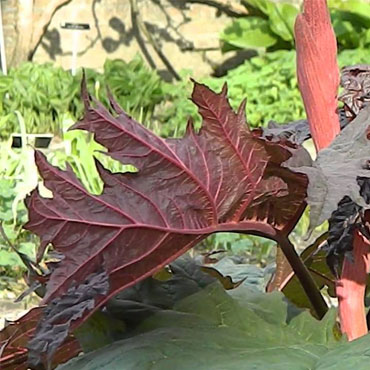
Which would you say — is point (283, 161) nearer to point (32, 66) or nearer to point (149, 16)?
point (32, 66)

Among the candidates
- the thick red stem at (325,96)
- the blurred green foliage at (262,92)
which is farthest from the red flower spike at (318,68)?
the blurred green foliage at (262,92)

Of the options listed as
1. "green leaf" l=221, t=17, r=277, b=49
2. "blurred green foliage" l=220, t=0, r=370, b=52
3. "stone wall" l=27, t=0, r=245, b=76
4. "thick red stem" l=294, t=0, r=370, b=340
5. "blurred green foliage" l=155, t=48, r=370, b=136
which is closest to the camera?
"thick red stem" l=294, t=0, r=370, b=340

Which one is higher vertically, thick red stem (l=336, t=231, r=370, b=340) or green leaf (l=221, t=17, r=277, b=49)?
thick red stem (l=336, t=231, r=370, b=340)

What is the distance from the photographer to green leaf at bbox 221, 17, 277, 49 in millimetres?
6129

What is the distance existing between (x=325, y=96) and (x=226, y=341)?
0.16m

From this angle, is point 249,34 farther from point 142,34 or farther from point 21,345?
point 21,345

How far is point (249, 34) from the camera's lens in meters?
6.20

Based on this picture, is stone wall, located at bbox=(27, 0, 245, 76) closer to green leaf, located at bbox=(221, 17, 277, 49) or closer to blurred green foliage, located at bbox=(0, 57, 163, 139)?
green leaf, located at bbox=(221, 17, 277, 49)

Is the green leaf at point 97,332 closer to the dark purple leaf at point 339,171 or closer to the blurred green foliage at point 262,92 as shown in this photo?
the dark purple leaf at point 339,171

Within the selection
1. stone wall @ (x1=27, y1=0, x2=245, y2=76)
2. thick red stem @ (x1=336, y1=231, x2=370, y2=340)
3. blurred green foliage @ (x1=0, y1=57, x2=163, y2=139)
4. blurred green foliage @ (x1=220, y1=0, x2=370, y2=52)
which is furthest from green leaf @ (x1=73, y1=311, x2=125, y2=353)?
stone wall @ (x1=27, y1=0, x2=245, y2=76)

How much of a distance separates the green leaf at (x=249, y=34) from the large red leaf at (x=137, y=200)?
18.8 ft

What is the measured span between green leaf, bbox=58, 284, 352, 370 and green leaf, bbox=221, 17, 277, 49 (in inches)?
225

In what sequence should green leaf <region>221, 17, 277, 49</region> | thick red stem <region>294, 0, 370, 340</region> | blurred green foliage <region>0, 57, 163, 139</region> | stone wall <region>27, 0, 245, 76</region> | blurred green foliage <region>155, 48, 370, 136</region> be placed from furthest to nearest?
stone wall <region>27, 0, 245, 76</region> < green leaf <region>221, 17, 277, 49</region> < blurred green foliage <region>155, 48, 370, 136</region> < blurred green foliage <region>0, 57, 163, 139</region> < thick red stem <region>294, 0, 370, 340</region>

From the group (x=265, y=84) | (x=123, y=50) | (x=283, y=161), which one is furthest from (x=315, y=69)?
(x=123, y=50)
